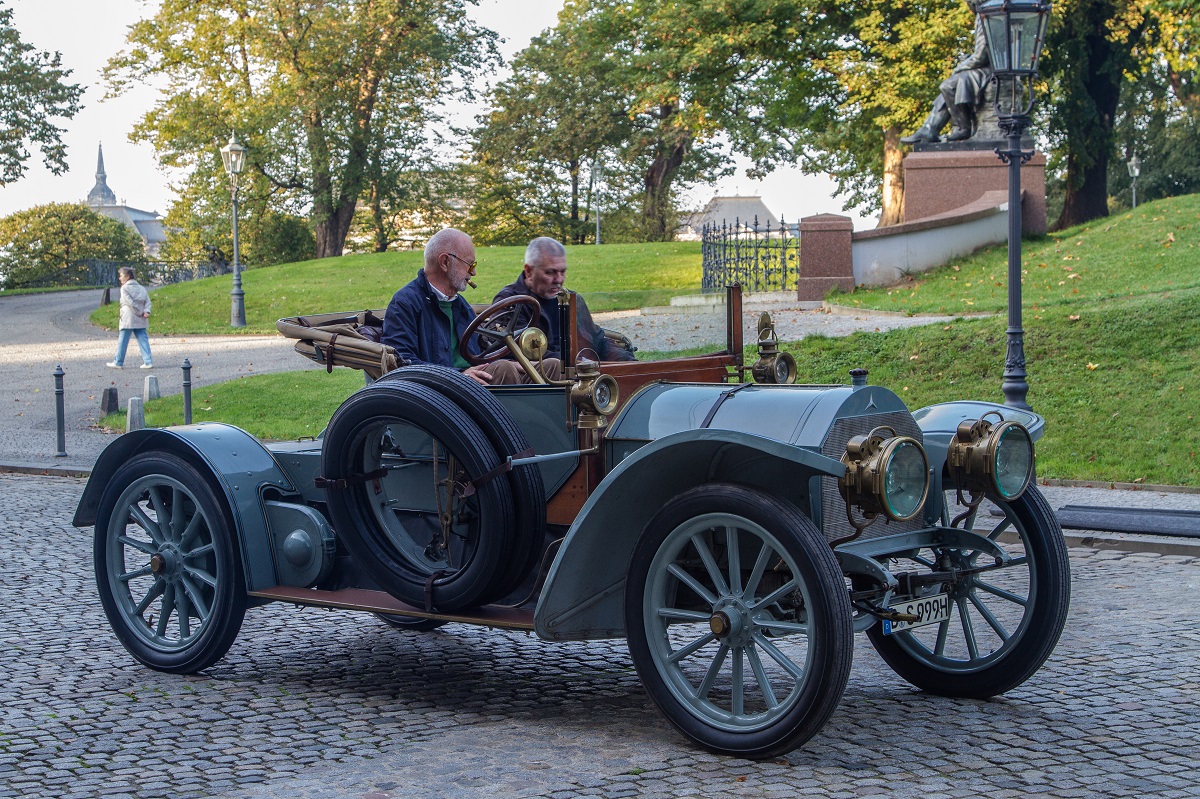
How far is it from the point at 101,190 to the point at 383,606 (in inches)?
6545

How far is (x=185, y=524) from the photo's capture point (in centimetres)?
566

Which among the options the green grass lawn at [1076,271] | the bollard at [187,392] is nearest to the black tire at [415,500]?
the bollard at [187,392]

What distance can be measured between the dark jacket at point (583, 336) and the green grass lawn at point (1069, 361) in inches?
274

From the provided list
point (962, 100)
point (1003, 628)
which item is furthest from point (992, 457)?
point (962, 100)

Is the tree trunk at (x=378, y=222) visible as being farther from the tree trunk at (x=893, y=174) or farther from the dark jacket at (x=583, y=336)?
the dark jacket at (x=583, y=336)

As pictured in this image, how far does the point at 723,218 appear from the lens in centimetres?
2255

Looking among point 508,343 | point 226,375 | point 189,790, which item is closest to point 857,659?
point 508,343

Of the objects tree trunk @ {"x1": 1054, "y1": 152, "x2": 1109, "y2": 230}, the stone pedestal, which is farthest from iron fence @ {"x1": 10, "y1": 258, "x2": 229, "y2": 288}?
the stone pedestal

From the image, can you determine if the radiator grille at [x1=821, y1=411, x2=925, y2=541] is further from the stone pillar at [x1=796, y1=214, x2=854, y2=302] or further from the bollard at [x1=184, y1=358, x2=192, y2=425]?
the stone pillar at [x1=796, y1=214, x2=854, y2=302]

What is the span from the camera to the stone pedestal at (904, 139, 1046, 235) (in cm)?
2447

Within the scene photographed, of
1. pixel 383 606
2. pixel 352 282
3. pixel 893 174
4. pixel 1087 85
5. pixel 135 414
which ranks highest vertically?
pixel 1087 85

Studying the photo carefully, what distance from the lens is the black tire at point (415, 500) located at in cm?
473

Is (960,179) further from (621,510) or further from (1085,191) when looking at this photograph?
(621,510)

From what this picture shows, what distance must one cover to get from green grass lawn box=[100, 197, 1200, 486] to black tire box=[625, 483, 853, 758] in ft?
24.1
